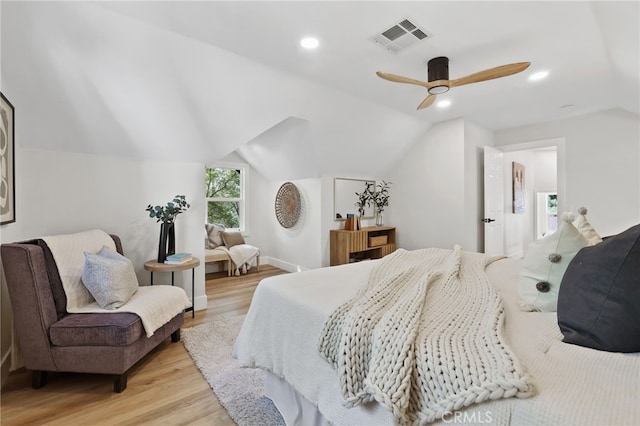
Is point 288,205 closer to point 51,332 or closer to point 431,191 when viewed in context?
point 431,191

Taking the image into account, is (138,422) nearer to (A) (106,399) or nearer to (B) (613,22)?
(A) (106,399)

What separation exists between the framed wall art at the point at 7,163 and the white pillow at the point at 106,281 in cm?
55

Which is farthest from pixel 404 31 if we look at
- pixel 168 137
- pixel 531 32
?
pixel 168 137

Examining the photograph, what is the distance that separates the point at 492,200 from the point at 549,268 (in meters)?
3.57

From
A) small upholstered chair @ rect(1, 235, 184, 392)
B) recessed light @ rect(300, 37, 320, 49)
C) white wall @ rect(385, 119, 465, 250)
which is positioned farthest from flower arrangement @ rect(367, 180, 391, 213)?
small upholstered chair @ rect(1, 235, 184, 392)

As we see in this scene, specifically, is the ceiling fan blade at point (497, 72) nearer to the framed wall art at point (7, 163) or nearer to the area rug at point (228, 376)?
the area rug at point (228, 376)

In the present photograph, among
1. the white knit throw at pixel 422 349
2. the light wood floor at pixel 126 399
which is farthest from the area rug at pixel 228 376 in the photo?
the white knit throw at pixel 422 349

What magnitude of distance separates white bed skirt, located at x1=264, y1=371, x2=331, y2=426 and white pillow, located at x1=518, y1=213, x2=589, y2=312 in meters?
1.07

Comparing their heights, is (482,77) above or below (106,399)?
above

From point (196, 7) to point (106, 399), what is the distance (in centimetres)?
252

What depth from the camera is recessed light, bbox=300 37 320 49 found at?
2.17 metres

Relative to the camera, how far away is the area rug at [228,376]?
5.37 feet

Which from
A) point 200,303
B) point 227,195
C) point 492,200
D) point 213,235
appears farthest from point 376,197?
point 200,303

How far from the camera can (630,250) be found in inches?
34.4
